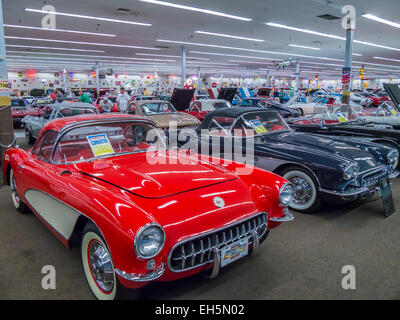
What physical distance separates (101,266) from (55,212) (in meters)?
0.80

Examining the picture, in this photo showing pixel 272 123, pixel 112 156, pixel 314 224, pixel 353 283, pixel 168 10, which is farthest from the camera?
pixel 168 10

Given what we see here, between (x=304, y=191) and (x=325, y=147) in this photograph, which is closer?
(x=304, y=191)

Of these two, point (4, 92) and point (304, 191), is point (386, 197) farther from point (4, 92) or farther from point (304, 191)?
point (4, 92)

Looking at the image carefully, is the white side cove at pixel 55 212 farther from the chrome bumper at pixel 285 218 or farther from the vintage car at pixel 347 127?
the vintage car at pixel 347 127

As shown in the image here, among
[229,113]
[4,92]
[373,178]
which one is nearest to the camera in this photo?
[373,178]

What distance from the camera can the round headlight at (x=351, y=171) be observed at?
12.5ft

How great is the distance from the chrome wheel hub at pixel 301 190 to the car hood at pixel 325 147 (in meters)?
0.41

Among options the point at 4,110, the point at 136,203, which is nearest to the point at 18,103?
the point at 4,110

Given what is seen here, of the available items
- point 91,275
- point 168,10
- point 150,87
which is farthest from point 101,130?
point 150,87

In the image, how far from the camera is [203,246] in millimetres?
2244

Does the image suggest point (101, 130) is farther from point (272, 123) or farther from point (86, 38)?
point (86, 38)

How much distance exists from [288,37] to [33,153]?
1544cm

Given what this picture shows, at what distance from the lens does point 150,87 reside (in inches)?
1518

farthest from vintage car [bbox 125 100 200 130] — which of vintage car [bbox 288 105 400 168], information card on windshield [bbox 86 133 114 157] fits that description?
information card on windshield [bbox 86 133 114 157]
